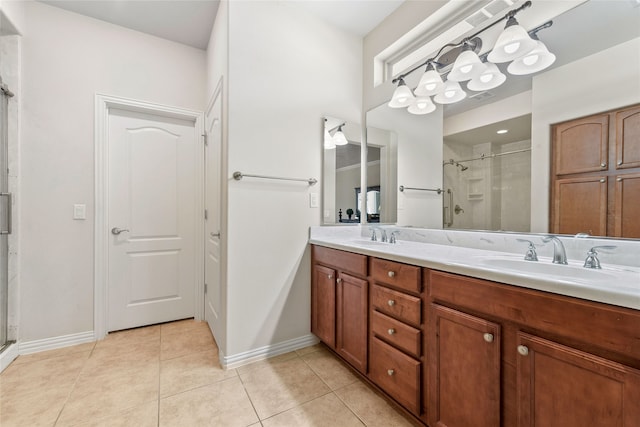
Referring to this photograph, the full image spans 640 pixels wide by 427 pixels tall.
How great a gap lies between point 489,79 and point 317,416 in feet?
6.90

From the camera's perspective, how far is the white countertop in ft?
2.34

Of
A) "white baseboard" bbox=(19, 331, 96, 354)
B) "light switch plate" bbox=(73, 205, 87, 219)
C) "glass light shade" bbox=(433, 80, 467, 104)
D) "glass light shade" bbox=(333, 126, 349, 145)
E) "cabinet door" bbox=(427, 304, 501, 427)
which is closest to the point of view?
"cabinet door" bbox=(427, 304, 501, 427)

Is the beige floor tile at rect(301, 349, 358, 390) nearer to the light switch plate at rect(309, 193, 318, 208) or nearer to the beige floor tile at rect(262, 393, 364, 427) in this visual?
the beige floor tile at rect(262, 393, 364, 427)

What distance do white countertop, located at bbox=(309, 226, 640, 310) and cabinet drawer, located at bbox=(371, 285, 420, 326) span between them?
0.18m

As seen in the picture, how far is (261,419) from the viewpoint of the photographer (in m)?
1.36

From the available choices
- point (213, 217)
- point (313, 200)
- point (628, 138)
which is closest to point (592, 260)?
point (628, 138)

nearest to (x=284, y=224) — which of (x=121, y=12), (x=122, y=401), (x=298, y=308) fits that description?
(x=298, y=308)

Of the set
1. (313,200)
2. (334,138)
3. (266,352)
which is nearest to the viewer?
(266,352)

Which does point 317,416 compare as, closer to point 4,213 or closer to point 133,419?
point 133,419

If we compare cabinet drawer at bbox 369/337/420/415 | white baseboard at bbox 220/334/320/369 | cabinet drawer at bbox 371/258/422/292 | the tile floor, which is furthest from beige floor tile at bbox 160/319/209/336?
cabinet drawer at bbox 371/258/422/292

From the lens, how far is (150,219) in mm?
2490

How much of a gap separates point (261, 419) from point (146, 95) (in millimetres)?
2687

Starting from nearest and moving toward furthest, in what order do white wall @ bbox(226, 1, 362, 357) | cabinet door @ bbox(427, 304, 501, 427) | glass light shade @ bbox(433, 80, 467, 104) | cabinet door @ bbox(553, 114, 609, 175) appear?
cabinet door @ bbox(427, 304, 501, 427)
cabinet door @ bbox(553, 114, 609, 175)
glass light shade @ bbox(433, 80, 467, 104)
white wall @ bbox(226, 1, 362, 357)

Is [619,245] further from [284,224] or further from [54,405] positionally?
[54,405]
